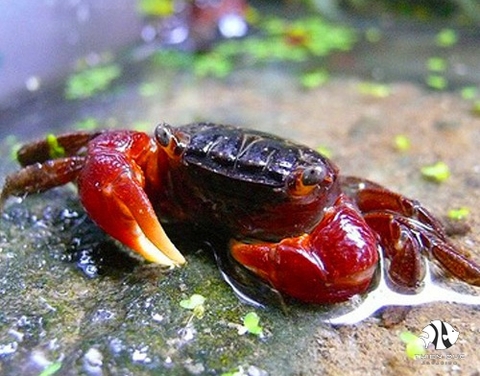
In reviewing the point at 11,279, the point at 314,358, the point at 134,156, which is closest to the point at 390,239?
the point at 314,358

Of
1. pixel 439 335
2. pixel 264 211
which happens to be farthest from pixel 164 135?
pixel 439 335

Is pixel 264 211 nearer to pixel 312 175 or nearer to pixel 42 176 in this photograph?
pixel 312 175

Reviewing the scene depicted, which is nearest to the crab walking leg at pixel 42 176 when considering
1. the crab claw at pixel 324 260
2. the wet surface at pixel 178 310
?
the wet surface at pixel 178 310

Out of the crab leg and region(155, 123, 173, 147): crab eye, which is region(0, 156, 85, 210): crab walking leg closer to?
region(155, 123, 173, 147): crab eye

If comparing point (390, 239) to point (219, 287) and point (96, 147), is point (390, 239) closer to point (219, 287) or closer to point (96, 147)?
point (219, 287)

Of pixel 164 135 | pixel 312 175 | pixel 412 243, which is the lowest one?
pixel 412 243

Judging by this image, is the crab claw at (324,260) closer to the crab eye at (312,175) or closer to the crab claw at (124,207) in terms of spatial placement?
the crab eye at (312,175)
